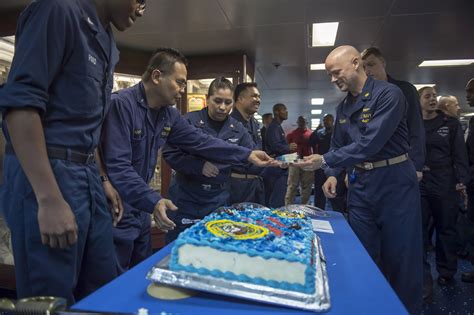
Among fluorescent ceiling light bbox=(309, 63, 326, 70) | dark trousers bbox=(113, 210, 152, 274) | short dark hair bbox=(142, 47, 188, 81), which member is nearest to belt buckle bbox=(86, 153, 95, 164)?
dark trousers bbox=(113, 210, 152, 274)

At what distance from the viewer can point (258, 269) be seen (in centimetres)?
84

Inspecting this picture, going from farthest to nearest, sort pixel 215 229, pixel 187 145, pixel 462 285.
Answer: pixel 462 285, pixel 187 145, pixel 215 229

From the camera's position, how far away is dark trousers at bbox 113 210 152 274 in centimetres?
159

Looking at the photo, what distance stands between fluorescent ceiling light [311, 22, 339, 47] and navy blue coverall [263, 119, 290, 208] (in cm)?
120

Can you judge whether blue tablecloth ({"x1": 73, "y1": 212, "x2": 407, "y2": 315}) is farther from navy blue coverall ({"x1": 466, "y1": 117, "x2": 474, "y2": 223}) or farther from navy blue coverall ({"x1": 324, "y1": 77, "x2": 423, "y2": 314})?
navy blue coverall ({"x1": 466, "y1": 117, "x2": 474, "y2": 223})

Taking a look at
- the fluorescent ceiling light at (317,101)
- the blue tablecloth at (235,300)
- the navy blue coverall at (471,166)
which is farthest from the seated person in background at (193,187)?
the fluorescent ceiling light at (317,101)

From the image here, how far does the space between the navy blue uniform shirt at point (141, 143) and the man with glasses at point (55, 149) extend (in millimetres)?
249

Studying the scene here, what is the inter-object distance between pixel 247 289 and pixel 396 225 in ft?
4.80

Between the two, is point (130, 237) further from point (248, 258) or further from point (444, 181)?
point (444, 181)

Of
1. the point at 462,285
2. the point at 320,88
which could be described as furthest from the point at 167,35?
the point at 320,88

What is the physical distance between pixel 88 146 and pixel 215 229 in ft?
1.61

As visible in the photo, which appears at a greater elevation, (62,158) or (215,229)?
(62,158)

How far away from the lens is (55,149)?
0.97 meters

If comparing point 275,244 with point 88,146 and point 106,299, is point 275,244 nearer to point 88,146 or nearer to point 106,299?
point 106,299
